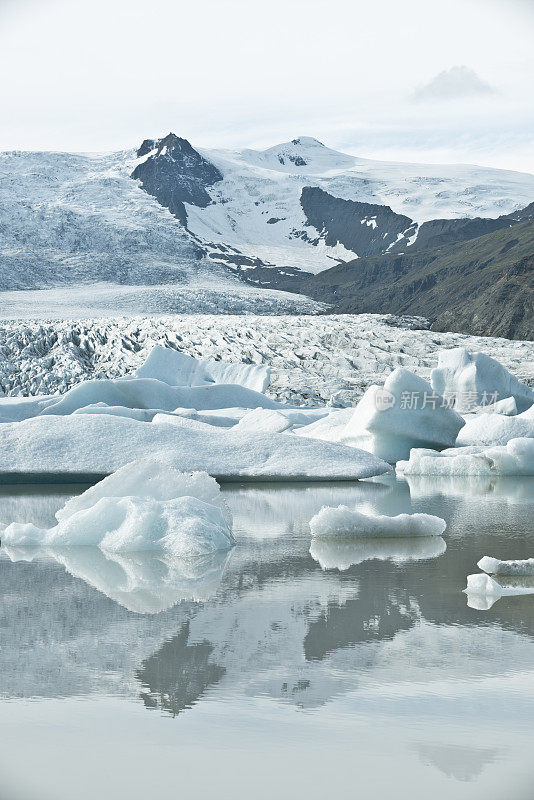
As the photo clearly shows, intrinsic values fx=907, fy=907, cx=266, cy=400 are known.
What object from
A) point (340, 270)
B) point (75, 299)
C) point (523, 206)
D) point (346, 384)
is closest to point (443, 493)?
point (346, 384)

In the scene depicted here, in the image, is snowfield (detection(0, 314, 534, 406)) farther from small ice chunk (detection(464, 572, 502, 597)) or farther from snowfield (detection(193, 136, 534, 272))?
snowfield (detection(193, 136, 534, 272))

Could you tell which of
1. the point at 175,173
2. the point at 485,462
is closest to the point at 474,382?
the point at 485,462

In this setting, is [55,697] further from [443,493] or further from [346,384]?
[346,384]

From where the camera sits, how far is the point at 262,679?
2.52m

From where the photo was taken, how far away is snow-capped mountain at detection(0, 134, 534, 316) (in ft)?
157

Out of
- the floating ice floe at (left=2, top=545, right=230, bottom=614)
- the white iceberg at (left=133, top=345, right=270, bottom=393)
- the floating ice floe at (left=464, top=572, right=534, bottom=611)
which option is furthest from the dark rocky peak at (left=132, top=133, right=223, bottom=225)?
the floating ice floe at (left=464, top=572, right=534, bottom=611)

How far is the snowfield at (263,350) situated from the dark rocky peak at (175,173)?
153ft

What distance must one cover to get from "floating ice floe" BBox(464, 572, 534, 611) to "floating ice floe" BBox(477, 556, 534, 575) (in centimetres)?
23

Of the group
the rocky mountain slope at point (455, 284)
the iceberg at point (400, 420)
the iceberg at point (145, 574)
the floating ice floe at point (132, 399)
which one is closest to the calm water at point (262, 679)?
the iceberg at point (145, 574)

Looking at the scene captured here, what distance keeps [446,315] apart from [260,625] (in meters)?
35.8

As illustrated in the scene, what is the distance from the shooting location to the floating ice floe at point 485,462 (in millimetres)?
8516

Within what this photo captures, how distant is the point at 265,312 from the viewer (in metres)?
30.1

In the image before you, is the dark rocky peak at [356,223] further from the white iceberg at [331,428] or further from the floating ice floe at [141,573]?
the floating ice floe at [141,573]

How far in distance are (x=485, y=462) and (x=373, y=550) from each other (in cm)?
437
